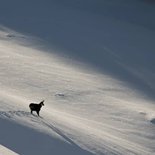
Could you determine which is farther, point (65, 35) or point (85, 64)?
point (65, 35)

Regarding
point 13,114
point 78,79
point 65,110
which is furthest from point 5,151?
point 78,79

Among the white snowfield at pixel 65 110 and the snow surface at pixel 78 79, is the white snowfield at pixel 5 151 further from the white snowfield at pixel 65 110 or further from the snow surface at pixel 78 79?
the white snowfield at pixel 65 110

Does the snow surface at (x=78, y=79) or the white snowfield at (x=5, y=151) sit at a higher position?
the snow surface at (x=78, y=79)

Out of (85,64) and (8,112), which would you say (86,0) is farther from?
(8,112)

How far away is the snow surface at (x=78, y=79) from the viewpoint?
1223 centimetres

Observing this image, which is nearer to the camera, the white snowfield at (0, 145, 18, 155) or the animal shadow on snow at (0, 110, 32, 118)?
the white snowfield at (0, 145, 18, 155)

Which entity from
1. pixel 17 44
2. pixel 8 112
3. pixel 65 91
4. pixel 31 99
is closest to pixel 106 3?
pixel 17 44

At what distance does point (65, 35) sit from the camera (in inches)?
1138

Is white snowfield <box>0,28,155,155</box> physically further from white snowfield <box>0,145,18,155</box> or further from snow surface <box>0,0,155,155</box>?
white snowfield <box>0,145,18,155</box>

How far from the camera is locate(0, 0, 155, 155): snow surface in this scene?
12.2 meters

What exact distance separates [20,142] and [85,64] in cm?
1286

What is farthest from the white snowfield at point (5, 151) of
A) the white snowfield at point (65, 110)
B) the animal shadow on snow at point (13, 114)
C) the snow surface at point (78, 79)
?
the animal shadow on snow at point (13, 114)

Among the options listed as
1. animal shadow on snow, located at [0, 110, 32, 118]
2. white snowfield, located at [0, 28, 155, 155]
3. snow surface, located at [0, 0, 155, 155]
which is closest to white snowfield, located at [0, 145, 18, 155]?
snow surface, located at [0, 0, 155, 155]

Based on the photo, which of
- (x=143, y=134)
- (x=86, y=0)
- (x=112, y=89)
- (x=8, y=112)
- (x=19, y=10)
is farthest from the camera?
(x=86, y=0)
